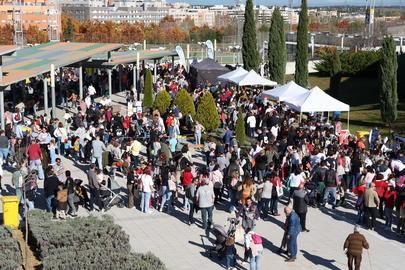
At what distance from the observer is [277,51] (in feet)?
133

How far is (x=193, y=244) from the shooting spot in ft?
47.4

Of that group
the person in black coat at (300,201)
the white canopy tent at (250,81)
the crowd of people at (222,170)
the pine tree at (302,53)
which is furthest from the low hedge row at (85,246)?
the pine tree at (302,53)

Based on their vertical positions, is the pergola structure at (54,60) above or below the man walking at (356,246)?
above

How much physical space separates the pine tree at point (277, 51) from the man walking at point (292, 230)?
27.3 m

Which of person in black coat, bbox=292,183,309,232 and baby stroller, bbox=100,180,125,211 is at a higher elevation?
person in black coat, bbox=292,183,309,232

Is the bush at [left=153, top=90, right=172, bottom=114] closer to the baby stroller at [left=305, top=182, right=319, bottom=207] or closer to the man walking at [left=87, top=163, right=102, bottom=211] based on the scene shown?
the man walking at [left=87, top=163, right=102, bottom=211]

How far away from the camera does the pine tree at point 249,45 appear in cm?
4056

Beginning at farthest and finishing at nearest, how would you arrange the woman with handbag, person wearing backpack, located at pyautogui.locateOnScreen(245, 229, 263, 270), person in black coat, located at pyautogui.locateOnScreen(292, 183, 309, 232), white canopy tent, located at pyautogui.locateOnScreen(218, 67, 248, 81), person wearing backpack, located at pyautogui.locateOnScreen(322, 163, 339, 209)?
white canopy tent, located at pyautogui.locateOnScreen(218, 67, 248, 81)
person wearing backpack, located at pyautogui.locateOnScreen(322, 163, 339, 209)
the woman with handbag
person in black coat, located at pyautogui.locateOnScreen(292, 183, 309, 232)
person wearing backpack, located at pyautogui.locateOnScreen(245, 229, 263, 270)

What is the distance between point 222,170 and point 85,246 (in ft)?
20.8

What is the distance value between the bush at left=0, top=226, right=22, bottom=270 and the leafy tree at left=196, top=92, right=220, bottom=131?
12272 millimetres

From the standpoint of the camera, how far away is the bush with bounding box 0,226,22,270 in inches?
449

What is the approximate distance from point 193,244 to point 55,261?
3737 mm

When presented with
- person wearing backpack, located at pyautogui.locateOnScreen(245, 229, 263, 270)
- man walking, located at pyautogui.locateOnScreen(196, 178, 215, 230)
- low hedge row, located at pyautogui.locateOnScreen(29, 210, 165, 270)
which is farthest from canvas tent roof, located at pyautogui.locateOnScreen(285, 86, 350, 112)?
low hedge row, located at pyautogui.locateOnScreen(29, 210, 165, 270)

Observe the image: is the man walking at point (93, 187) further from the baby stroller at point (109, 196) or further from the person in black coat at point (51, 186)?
the person in black coat at point (51, 186)
